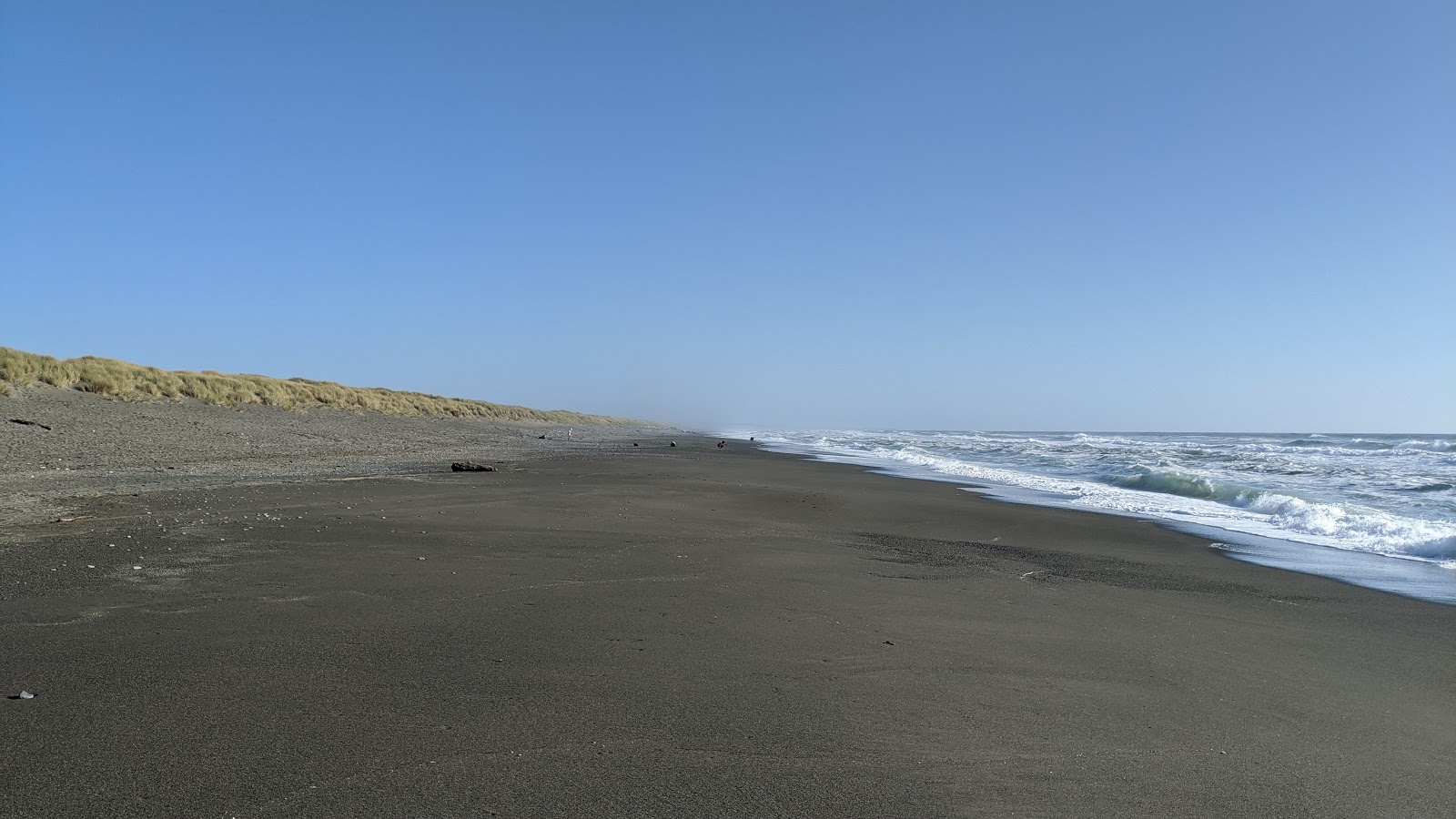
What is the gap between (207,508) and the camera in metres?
7.88

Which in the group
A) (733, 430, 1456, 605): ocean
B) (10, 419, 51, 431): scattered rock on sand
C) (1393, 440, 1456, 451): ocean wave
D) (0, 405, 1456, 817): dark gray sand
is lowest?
(0, 405, 1456, 817): dark gray sand

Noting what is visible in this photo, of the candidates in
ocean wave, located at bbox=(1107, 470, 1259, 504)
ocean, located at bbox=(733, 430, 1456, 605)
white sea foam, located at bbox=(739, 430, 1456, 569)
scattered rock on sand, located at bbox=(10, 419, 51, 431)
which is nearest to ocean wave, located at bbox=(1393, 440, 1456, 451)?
white sea foam, located at bbox=(739, 430, 1456, 569)

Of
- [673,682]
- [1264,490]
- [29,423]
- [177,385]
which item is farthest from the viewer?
[177,385]

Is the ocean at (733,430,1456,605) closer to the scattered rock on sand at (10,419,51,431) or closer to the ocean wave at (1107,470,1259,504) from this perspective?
the ocean wave at (1107,470,1259,504)

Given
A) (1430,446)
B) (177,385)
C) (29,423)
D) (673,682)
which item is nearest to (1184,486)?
(673,682)

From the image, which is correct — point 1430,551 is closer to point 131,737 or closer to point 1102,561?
point 1102,561

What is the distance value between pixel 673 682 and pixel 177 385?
27443mm

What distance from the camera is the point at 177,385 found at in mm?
24641

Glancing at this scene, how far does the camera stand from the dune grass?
65.0ft

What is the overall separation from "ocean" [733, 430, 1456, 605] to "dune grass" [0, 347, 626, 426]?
21.3 metres

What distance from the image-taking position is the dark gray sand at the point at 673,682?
2506mm

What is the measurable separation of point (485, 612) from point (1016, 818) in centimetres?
314

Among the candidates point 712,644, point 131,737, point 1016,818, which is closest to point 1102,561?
point 712,644

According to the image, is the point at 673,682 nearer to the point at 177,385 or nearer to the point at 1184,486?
the point at 1184,486
